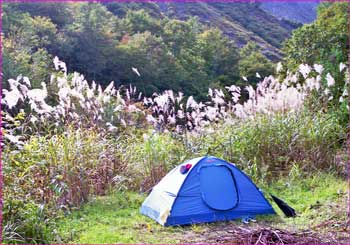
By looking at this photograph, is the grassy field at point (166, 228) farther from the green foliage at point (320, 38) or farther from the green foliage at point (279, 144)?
the green foliage at point (320, 38)

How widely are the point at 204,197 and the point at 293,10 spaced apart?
39.4m

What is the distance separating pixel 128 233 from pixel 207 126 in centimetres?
303

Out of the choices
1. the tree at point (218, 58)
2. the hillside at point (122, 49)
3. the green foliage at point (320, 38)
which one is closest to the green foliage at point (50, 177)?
the hillside at point (122, 49)

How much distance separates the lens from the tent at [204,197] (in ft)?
14.9

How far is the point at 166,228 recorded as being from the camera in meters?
4.35

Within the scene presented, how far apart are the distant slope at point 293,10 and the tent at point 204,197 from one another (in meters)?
35.3

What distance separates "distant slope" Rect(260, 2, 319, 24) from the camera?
3919 cm

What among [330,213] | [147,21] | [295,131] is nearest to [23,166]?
[330,213]

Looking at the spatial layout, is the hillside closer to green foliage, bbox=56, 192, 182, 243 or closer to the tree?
the tree

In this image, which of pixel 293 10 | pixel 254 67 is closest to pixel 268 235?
pixel 254 67

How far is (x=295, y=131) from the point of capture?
645 centimetres

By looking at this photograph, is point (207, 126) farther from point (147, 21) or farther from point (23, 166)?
point (147, 21)

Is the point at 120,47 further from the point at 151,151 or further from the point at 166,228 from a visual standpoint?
the point at 166,228

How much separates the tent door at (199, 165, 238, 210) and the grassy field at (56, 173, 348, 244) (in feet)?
0.68
